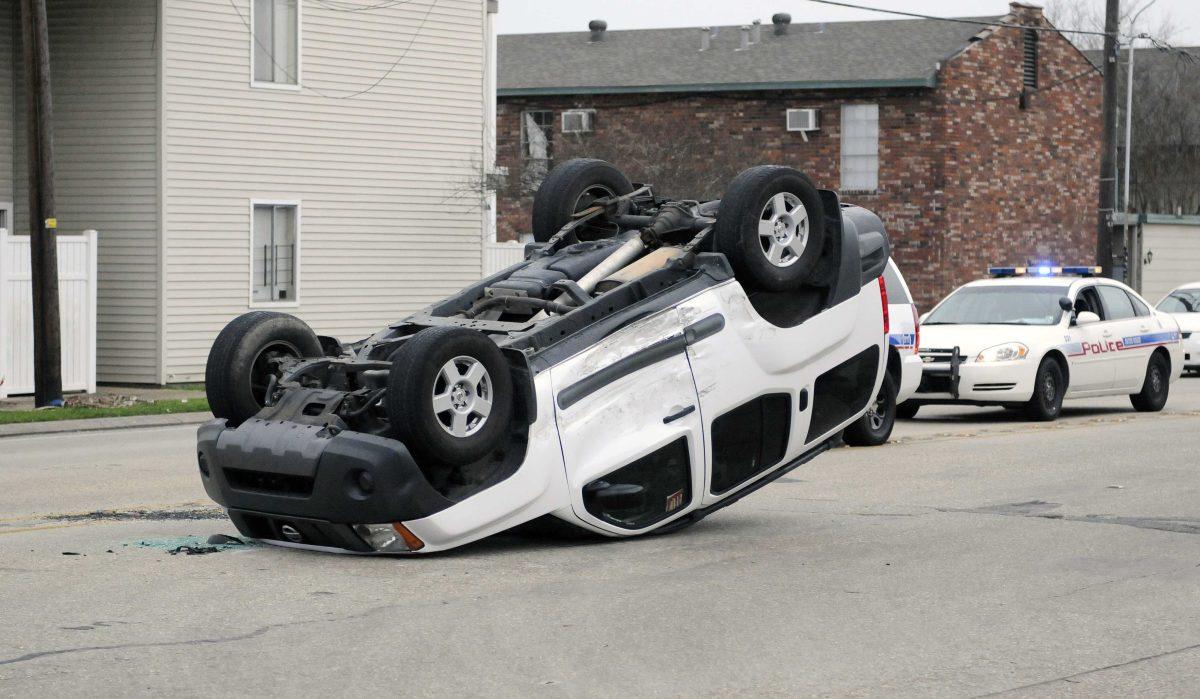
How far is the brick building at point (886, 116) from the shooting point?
37.9 metres

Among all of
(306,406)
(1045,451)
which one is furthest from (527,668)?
(1045,451)

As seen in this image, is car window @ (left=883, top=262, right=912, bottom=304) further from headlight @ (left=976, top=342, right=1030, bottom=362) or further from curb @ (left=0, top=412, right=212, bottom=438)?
curb @ (left=0, top=412, right=212, bottom=438)

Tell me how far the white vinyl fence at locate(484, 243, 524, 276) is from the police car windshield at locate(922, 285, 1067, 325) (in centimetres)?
1041

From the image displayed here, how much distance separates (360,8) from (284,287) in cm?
452

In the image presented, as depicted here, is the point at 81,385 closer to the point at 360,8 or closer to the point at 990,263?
the point at 360,8

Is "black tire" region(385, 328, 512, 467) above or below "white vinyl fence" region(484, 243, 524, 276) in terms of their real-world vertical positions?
below

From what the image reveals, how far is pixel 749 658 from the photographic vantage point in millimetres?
6691

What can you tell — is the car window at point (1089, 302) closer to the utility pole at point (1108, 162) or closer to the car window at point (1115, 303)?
the car window at point (1115, 303)

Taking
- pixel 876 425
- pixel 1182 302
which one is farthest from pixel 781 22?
pixel 876 425

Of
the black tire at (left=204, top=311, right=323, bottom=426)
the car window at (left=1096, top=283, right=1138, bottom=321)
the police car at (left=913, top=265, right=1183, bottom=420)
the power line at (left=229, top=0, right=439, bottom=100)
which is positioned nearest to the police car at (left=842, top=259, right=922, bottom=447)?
the police car at (left=913, top=265, right=1183, bottom=420)

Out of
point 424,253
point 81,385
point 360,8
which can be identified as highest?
point 360,8

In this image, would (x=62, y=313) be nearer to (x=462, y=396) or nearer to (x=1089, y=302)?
(x=1089, y=302)

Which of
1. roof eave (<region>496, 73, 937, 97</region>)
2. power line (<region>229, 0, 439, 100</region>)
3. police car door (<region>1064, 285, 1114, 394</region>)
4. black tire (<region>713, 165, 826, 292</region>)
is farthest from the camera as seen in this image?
roof eave (<region>496, 73, 937, 97</region>)

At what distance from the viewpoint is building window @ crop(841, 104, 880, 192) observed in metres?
38.3
